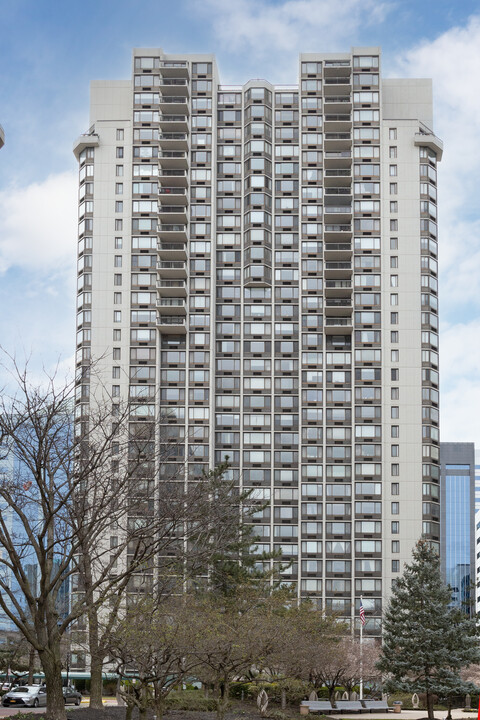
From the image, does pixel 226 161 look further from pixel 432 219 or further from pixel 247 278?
pixel 432 219

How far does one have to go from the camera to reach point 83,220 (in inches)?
4161

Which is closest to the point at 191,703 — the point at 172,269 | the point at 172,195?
the point at 172,269

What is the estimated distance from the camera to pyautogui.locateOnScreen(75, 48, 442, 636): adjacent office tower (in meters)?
100

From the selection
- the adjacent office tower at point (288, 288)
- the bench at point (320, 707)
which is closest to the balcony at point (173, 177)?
Result: the adjacent office tower at point (288, 288)

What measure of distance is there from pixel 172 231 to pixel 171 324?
9.84 meters

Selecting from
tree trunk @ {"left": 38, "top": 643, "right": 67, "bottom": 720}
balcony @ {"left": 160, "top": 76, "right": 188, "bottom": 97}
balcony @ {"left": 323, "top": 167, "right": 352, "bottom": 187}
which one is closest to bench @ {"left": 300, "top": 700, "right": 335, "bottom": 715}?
tree trunk @ {"left": 38, "top": 643, "right": 67, "bottom": 720}

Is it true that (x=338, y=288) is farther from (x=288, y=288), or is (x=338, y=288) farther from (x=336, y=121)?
(x=336, y=121)

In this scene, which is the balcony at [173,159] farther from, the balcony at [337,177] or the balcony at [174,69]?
the balcony at [337,177]

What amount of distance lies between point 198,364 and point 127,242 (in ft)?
48.2

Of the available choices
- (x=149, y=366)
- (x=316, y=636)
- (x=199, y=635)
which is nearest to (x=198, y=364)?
(x=149, y=366)

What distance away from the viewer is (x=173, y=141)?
4168 inches

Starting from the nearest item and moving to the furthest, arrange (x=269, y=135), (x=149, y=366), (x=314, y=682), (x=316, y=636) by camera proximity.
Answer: (x=316, y=636), (x=314, y=682), (x=149, y=366), (x=269, y=135)

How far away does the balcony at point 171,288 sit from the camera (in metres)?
103

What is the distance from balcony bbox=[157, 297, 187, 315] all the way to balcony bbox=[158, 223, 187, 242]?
20.6 ft
